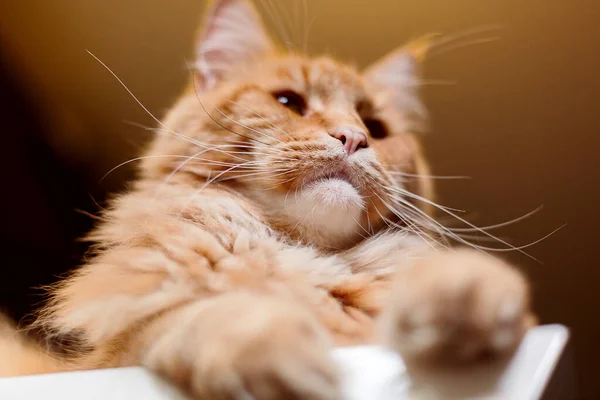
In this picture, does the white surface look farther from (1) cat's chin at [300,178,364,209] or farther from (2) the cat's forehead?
(2) the cat's forehead

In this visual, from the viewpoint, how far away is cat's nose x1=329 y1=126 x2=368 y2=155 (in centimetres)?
95

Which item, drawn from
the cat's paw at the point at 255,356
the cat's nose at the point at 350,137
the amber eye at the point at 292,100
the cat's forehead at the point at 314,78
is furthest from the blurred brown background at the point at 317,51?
the cat's paw at the point at 255,356

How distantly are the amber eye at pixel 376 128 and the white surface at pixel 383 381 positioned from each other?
2.24 ft

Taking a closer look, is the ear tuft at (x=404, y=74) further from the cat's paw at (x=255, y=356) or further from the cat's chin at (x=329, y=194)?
the cat's paw at (x=255, y=356)

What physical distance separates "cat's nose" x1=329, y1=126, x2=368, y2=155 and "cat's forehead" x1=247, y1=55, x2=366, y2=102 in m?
0.19

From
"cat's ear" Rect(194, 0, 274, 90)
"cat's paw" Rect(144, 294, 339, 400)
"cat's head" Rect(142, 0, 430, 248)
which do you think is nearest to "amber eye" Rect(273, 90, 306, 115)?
"cat's head" Rect(142, 0, 430, 248)

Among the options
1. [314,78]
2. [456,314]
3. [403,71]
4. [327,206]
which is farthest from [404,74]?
[456,314]

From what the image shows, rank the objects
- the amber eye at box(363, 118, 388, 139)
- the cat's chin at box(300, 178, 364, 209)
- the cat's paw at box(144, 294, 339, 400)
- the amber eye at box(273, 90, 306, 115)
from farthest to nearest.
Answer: the amber eye at box(363, 118, 388, 139) < the amber eye at box(273, 90, 306, 115) < the cat's chin at box(300, 178, 364, 209) < the cat's paw at box(144, 294, 339, 400)

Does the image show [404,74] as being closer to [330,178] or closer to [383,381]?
[330,178]

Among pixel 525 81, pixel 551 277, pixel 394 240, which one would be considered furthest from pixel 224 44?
pixel 551 277

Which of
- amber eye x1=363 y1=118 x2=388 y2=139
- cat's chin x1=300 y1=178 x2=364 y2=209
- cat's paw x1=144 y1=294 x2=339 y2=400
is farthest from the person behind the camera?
amber eye x1=363 y1=118 x2=388 y2=139

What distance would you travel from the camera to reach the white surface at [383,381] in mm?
525

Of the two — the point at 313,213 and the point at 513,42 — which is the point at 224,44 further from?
the point at 513,42

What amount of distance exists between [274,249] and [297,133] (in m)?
0.23
